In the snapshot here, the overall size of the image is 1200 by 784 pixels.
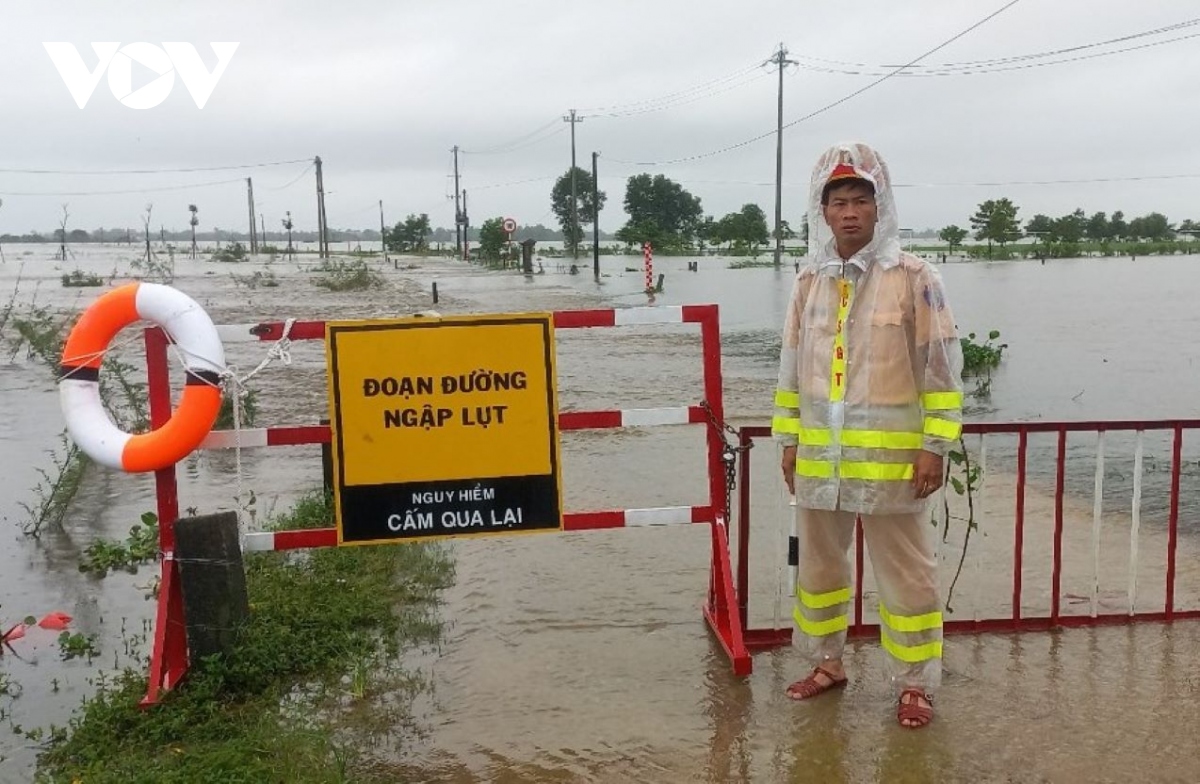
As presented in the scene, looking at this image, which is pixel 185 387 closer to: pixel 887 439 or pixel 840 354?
pixel 840 354

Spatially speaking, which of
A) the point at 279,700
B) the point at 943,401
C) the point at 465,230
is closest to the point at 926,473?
the point at 943,401

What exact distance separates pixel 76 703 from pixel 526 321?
2366 mm

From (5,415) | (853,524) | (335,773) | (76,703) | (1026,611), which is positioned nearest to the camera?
(335,773)

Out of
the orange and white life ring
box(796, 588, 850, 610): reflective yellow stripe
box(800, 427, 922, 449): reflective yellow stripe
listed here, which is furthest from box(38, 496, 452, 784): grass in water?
box(800, 427, 922, 449): reflective yellow stripe

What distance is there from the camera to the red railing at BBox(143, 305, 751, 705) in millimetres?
3949

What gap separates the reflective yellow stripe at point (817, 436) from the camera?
3553 millimetres

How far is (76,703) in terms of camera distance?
13.3 ft

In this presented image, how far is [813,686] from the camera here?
12.6 feet

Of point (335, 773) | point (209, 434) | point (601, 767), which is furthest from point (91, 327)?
point (601, 767)

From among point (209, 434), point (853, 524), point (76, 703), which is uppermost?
point (209, 434)

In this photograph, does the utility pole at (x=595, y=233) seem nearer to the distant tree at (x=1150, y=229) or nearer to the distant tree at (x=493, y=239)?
the distant tree at (x=493, y=239)

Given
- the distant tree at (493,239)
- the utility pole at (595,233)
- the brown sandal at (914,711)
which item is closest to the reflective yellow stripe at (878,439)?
the brown sandal at (914,711)

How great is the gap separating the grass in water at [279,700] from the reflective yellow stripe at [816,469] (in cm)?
176

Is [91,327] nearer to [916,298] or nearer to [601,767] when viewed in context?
[601,767]
